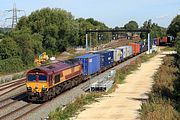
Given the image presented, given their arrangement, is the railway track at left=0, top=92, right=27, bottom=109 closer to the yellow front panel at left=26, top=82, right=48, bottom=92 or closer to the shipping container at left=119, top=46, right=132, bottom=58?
the yellow front panel at left=26, top=82, right=48, bottom=92

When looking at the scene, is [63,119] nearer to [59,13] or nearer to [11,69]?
[11,69]

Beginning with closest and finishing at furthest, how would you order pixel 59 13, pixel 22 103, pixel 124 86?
pixel 22 103
pixel 124 86
pixel 59 13

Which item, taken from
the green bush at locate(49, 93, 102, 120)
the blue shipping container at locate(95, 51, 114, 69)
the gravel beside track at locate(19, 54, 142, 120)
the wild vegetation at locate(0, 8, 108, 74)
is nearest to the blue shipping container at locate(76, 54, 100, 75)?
the blue shipping container at locate(95, 51, 114, 69)

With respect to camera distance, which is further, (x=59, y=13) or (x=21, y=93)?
(x=59, y=13)

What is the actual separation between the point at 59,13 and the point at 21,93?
203 ft

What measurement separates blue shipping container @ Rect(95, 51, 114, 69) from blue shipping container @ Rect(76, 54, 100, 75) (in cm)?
288

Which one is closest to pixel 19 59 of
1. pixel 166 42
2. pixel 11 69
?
pixel 11 69

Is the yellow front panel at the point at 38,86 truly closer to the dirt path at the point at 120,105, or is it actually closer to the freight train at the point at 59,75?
the freight train at the point at 59,75

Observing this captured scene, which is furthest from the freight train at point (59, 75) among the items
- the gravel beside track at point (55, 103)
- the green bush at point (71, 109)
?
the green bush at point (71, 109)

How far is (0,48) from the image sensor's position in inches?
2309

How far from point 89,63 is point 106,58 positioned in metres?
11.2

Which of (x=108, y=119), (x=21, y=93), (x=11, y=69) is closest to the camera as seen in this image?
(x=108, y=119)

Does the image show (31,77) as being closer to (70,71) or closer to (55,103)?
(55,103)

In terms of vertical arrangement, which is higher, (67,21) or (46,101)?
(67,21)
